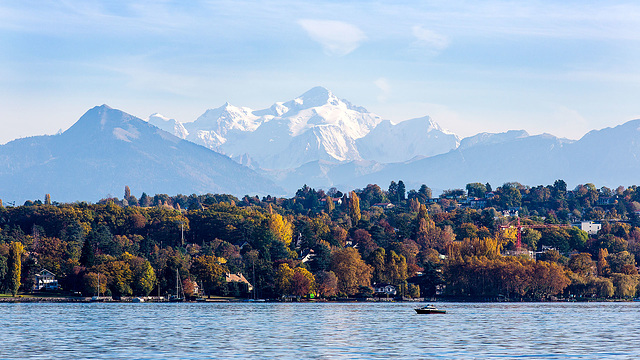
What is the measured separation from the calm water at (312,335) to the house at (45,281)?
180 feet

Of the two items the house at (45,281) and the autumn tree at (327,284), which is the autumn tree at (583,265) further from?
the house at (45,281)

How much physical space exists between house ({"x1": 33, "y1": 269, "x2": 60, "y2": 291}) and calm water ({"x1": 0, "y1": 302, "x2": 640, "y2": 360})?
54907 millimetres

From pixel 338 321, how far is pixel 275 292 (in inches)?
2668

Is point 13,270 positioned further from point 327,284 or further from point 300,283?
point 327,284

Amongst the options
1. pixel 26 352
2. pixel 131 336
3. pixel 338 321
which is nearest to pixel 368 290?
pixel 338 321

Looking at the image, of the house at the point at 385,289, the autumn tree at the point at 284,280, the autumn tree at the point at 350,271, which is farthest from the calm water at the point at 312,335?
the house at the point at 385,289

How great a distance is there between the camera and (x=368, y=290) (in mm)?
180000

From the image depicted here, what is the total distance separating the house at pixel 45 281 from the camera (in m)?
177

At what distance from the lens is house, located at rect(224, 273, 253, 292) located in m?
178

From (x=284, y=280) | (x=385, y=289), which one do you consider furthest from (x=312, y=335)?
(x=385, y=289)

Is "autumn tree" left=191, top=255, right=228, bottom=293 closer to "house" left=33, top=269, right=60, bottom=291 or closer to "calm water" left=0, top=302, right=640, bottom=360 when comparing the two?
"house" left=33, top=269, right=60, bottom=291

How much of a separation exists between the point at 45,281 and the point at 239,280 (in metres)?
35.4

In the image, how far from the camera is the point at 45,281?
586ft

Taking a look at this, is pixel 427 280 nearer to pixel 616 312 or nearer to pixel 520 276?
pixel 520 276
